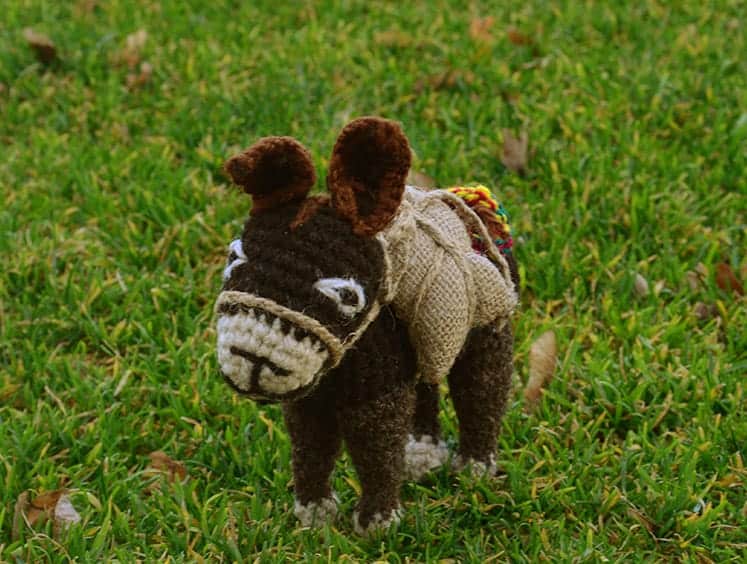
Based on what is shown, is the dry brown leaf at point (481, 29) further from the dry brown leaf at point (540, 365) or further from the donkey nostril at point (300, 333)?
the donkey nostril at point (300, 333)

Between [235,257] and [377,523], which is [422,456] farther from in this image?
[235,257]

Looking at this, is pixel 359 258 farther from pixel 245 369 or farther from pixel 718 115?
pixel 718 115

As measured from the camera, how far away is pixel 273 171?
168 centimetres

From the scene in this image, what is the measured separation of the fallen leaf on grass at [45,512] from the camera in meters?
2.10

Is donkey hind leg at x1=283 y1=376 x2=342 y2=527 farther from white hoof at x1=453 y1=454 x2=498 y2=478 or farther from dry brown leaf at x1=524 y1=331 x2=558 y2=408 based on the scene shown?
dry brown leaf at x1=524 y1=331 x2=558 y2=408

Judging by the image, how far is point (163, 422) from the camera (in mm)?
2438

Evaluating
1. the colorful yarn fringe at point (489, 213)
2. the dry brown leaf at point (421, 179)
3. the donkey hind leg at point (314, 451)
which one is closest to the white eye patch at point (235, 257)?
the donkey hind leg at point (314, 451)

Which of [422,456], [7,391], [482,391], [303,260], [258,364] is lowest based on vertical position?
[7,391]

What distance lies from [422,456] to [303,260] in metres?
0.77

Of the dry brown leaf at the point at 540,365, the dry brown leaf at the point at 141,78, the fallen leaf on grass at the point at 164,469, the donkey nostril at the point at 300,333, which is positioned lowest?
the fallen leaf on grass at the point at 164,469

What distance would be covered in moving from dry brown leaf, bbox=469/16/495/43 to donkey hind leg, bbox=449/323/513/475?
2070 mm

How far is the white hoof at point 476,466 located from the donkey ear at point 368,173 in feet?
→ 2.39

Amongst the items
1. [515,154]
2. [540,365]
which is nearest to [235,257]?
[540,365]

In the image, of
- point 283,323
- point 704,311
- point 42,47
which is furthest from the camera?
point 42,47
